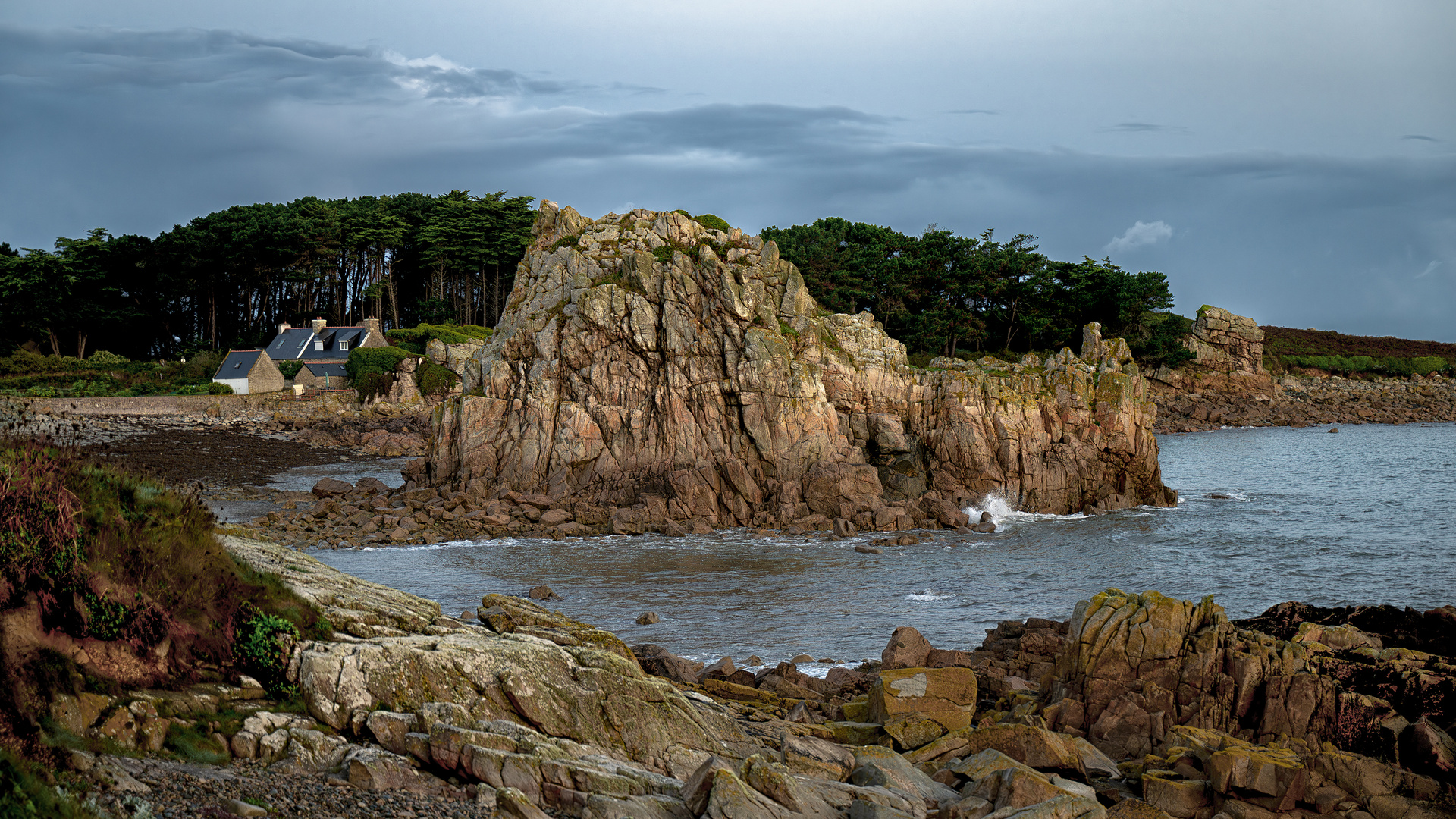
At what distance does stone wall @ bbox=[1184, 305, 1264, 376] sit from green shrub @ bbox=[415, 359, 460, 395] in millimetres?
84834

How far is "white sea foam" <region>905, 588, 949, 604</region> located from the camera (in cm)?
2841

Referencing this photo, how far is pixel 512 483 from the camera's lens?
4434 centimetres

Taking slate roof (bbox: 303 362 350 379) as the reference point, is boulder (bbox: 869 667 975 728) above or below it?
below

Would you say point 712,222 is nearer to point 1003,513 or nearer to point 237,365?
point 1003,513

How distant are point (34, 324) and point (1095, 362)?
335 feet

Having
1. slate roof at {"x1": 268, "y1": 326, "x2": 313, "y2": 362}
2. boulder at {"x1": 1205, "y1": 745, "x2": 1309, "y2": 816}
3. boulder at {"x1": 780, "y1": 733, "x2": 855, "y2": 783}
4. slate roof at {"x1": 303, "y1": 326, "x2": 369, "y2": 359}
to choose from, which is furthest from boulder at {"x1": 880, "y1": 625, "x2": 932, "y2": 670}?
slate roof at {"x1": 268, "y1": 326, "x2": 313, "y2": 362}

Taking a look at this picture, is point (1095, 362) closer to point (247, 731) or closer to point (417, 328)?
point (247, 731)

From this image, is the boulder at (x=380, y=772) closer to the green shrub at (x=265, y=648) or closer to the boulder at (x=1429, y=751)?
the green shrub at (x=265, y=648)

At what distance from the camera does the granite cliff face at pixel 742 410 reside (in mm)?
43312

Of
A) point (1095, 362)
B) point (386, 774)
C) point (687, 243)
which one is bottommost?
point (386, 774)

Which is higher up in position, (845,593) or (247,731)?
(247,731)

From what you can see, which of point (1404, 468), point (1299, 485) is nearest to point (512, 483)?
point (1299, 485)

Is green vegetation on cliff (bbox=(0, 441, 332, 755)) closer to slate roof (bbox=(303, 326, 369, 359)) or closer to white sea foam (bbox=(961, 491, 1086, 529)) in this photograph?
white sea foam (bbox=(961, 491, 1086, 529))

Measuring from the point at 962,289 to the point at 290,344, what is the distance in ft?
223
